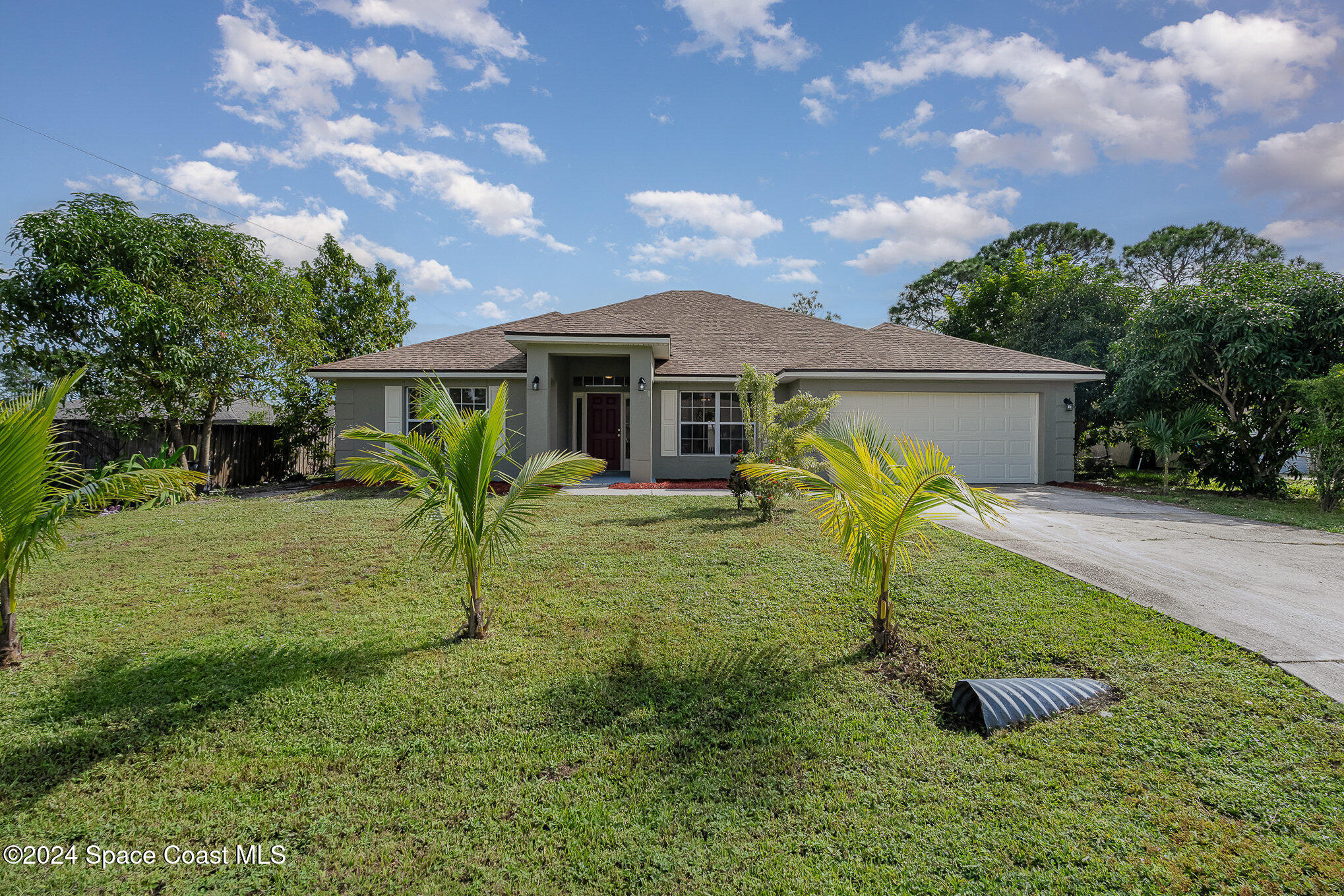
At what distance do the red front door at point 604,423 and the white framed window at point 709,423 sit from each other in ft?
7.61

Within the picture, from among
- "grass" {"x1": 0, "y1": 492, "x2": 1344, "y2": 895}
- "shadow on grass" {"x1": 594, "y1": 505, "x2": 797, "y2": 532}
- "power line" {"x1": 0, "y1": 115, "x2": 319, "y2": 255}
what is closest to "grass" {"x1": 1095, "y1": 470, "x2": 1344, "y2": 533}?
"grass" {"x1": 0, "y1": 492, "x2": 1344, "y2": 895}

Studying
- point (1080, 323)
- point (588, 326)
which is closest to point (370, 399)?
point (588, 326)

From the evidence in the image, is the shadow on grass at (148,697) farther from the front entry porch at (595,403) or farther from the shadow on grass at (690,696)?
the front entry porch at (595,403)

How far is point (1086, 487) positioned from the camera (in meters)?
12.8

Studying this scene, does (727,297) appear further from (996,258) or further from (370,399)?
(996,258)

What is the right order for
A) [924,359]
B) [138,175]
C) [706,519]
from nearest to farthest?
[706,519]
[924,359]
[138,175]

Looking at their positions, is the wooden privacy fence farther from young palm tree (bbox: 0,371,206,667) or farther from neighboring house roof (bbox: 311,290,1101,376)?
young palm tree (bbox: 0,371,206,667)

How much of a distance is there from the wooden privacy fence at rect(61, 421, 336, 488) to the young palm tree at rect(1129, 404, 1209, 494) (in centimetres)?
2075

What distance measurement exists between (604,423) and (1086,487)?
460 inches

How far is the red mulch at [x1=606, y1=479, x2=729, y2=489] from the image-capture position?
12133 mm

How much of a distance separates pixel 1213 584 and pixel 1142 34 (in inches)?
422

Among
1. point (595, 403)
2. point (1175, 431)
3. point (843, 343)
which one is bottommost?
point (1175, 431)

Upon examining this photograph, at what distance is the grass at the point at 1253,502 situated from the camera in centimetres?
885

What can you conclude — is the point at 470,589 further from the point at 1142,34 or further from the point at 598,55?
the point at 1142,34
